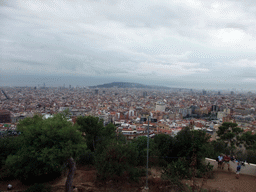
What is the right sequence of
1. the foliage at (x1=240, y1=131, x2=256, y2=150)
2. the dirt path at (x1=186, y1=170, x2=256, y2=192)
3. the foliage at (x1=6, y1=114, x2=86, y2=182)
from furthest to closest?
the foliage at (x1=240, y1=131, x2=256, y2=150)
the dirt path at (x1=186, y1=170, x2=256, y2=192)
the foliage at (x1=6, y1=114, x2=86, y2=182)

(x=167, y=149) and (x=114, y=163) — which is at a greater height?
Result: (x=114, y=163)

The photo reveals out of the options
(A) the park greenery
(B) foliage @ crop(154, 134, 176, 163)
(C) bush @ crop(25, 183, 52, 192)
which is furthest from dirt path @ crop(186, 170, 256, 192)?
(C) bush @ crop(25, 183, 52, 192)

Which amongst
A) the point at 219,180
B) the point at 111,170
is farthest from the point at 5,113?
the point at 219,180

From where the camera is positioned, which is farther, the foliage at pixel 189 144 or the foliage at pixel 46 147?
the foliage at pixel 189 144

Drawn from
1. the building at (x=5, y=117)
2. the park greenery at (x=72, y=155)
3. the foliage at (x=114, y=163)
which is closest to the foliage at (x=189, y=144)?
the park greenery at (x=72, y=155)

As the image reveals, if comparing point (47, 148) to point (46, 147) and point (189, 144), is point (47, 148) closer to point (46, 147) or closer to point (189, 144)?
point (46, 147)

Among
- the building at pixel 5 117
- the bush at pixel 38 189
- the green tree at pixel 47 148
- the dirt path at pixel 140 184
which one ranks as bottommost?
the building at pixel 5 117

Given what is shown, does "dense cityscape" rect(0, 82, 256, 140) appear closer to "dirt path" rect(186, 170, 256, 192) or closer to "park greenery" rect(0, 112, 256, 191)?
"park greenery" rect(0, 112, 256, 191)

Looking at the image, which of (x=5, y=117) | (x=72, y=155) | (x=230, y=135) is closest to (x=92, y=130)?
(x=72, y=155)

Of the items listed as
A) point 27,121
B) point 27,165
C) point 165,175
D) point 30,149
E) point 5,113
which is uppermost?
point 27,121

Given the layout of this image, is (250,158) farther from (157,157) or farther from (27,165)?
(27,165)

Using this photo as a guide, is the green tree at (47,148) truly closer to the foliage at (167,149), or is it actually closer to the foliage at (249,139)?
the foliage at (167,149)
